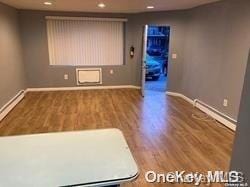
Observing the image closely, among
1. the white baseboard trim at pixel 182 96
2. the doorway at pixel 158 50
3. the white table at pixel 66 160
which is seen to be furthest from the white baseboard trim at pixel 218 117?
the doorway at pixel 158 50

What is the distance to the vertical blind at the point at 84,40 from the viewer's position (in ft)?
19.7

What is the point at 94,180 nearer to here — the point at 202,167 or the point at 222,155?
the point at 202,167

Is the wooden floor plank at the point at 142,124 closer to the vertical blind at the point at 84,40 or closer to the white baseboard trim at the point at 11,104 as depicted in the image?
the white baseboard trim at the point at 11,104

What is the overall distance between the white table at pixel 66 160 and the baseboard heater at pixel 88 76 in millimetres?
4783

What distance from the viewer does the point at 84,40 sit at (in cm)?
617

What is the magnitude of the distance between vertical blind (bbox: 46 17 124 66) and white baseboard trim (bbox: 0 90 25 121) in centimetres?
131

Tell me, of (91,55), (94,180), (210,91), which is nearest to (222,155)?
(210,91)

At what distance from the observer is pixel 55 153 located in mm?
1424

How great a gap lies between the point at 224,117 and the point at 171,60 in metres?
2.29

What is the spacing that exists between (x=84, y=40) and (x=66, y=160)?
5258mm

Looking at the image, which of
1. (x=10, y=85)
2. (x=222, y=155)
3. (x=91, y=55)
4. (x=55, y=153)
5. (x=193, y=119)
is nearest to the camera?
(x=55, y=153)

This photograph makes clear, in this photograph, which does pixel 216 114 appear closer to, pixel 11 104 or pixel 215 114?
pixel 215 114

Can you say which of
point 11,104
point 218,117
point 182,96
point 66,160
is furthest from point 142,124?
point 11,104

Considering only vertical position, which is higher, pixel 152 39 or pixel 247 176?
pixel 152 39
